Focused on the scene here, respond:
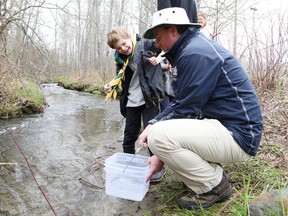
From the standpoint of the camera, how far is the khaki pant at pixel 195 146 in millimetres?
1763

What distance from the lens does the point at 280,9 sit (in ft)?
12.3

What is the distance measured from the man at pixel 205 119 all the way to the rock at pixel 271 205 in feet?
1.15

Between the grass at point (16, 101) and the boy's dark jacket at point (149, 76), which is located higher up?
the boy's dark jacket at point (149, 76)

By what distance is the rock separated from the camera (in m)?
1.41

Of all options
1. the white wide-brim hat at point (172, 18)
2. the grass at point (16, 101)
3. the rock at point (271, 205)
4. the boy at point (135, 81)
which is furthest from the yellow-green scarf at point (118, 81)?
the grass at point (16, 101)

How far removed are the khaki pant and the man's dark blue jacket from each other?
0.07m

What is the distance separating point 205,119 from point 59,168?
1912 mm

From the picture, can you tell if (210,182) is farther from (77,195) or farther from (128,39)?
(128,39)

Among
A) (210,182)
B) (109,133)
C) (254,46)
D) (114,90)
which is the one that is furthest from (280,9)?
(109,133)

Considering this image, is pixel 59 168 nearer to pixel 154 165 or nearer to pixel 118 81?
pixel 118 81

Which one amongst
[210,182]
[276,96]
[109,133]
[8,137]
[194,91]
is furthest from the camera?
[109,133]

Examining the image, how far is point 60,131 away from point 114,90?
2.65 metres

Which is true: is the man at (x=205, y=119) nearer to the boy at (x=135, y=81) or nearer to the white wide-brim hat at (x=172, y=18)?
the white wide-brim hat at (x=172, y=18)

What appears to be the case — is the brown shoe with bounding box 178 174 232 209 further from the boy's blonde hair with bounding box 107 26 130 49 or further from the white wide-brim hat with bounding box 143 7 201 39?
the boy's blonde hair with bounding box 107 26 130 49
